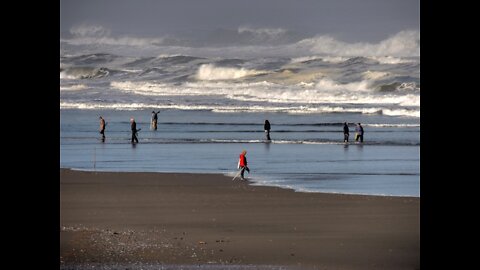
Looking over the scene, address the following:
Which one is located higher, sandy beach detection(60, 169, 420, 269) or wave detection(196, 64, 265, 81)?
wave detection(196, 64, 265, 81)

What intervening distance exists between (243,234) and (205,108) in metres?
58.5

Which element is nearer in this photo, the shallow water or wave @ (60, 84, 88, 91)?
the shallow water

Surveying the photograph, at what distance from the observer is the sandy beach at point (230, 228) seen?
10812 millimetres

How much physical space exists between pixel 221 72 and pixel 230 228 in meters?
78.1

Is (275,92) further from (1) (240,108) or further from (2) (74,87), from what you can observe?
(2) (74,87)

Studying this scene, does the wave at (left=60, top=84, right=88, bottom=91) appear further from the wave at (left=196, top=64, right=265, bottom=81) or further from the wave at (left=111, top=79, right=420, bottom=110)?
the wave at (left=196, top=64, right=265, bottom=81)

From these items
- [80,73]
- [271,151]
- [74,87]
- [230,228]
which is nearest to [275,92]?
[74,87]

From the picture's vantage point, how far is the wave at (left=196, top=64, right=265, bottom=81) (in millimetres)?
90875

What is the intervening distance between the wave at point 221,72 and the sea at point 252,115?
0.10 metres

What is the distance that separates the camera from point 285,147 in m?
34.2

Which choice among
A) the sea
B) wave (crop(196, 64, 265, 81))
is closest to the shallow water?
the sea

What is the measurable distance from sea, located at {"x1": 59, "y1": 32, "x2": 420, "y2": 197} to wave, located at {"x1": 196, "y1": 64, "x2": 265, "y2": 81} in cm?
10
